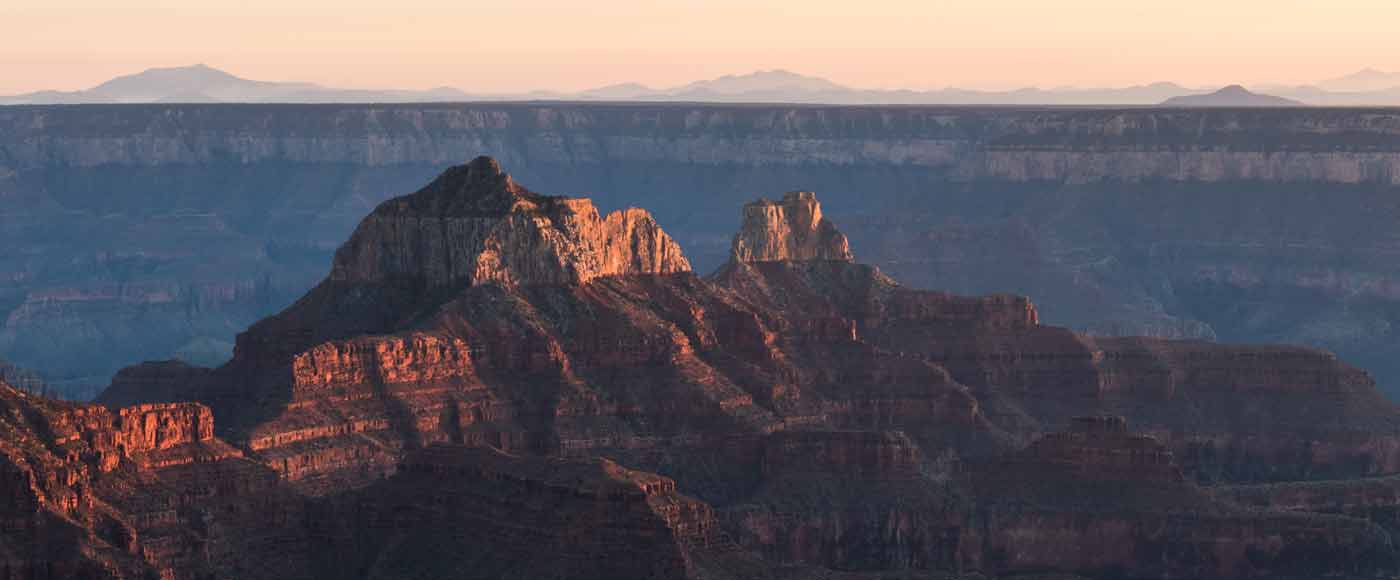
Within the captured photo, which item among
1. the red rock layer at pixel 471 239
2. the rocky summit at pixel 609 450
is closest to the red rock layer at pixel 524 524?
the rocky summit at pixel 609 450

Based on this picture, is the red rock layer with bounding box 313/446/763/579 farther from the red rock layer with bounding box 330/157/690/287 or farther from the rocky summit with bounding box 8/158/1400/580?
the red rock layer with bounding box 330/157/690/287

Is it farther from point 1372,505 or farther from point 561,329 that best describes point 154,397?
point 1372,505

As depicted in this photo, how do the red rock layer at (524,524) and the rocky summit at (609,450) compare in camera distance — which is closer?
the red rock layer at (524,524)

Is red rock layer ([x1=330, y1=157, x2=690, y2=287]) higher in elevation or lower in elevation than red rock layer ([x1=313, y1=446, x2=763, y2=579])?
higher

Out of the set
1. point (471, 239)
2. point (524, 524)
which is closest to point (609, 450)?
point (471, 239)

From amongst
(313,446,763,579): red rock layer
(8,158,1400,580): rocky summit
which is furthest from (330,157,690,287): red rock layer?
(313,446,763,579): red rock layer

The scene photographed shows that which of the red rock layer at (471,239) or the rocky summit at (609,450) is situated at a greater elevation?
the red rock layer at (471,239)

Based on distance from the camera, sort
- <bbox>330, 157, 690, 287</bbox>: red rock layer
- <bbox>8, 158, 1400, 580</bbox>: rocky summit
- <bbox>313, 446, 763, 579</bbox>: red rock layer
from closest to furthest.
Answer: <bbox>313, 446, 763, 579</bbox>: red rock layer, <bbox>8, 158, 1400, 580</bbox>: rocky summit, <bbox>330, 157, 690, 287</bbox>: red rock layer

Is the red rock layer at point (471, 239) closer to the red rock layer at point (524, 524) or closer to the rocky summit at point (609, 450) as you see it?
the rocky summit at point (609, 450)
